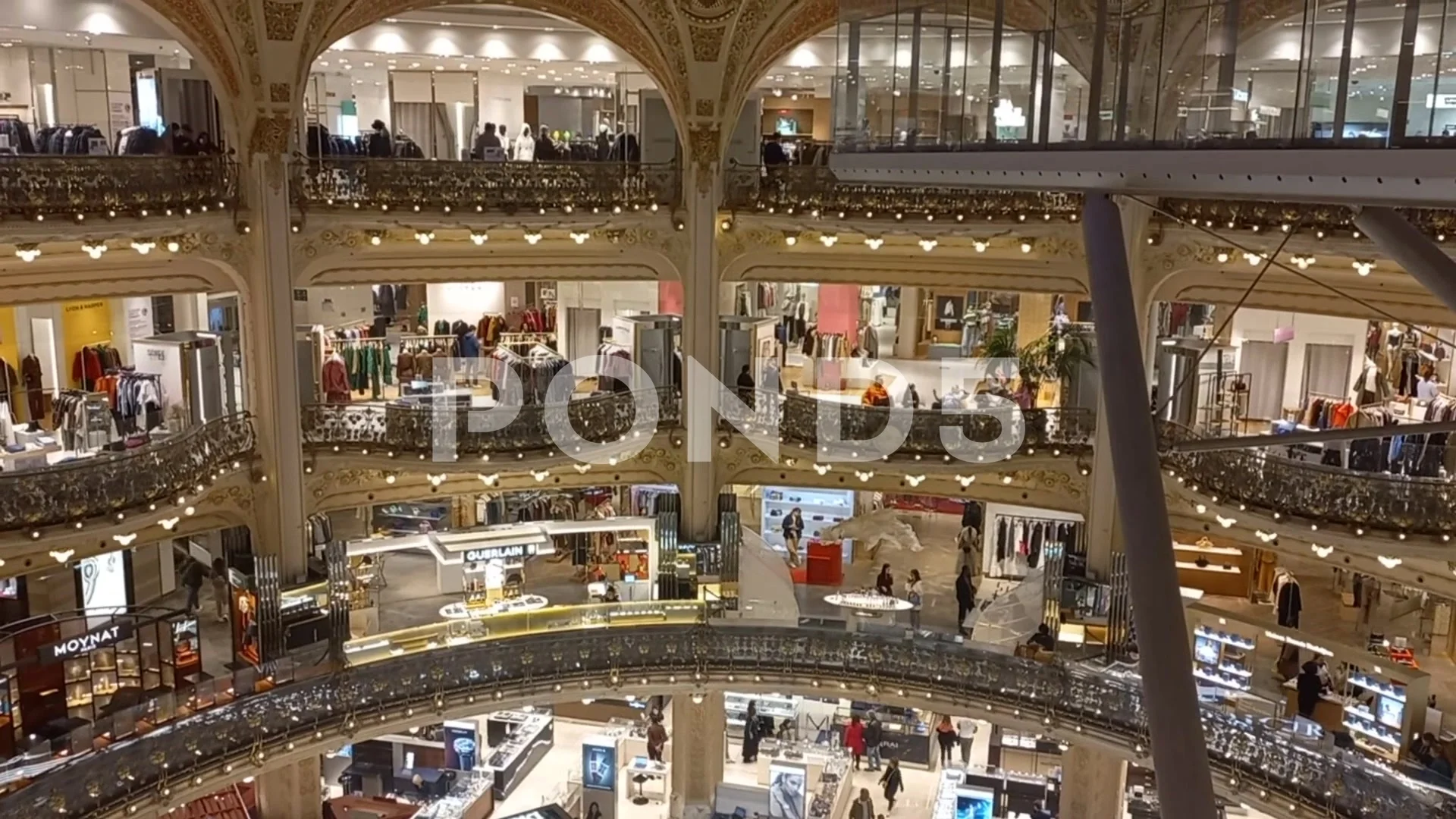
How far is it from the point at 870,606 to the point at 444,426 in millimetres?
7854

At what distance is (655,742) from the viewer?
2242cm

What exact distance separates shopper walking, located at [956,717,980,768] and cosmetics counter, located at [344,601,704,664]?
6.27m

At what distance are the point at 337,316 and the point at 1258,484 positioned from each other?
54.2 feet

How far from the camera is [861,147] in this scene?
33.8 ft

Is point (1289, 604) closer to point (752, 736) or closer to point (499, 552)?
point (752, 736)

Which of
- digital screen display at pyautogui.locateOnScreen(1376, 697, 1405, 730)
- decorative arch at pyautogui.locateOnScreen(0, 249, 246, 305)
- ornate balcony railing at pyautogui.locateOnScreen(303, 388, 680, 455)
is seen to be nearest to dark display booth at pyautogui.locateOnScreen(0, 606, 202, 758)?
ornate balcony railing at pyautogui.locateOnScreen(303, 388, 680, 455)

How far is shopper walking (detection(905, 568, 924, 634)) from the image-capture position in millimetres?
20359

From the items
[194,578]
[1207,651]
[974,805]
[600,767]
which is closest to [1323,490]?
[1207,651]

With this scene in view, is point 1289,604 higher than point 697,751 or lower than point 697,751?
higher

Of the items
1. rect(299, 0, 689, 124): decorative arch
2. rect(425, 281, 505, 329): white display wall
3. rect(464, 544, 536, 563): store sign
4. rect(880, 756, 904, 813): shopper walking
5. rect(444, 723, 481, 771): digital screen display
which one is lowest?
rect(880, 756, 904, 813): shopper walking

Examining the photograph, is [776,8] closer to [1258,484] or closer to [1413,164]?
[1258,484]

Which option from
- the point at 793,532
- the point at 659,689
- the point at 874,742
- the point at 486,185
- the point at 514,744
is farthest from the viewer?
the point at 793,532

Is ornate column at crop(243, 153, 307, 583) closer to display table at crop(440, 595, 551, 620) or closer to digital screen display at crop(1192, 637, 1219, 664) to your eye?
display table at crop(440, 595, 551, 620)

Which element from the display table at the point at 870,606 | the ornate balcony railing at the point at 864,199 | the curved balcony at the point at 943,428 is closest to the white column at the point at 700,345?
the ornate balcony railing at the point at 864,199
